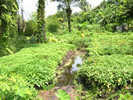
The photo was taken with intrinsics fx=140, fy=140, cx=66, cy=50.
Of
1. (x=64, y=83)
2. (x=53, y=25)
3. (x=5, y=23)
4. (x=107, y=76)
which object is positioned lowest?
(x=64, y=83)

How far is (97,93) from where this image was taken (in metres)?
4.14

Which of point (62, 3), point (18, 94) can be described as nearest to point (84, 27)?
point (62, 3)

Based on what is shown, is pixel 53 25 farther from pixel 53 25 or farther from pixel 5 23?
pixel 5 23

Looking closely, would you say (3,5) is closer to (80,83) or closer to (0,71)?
(0,71)

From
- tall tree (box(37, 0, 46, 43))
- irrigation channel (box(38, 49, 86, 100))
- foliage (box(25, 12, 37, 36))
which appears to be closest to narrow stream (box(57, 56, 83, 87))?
irrigation channel (box(38, 49, 86, 100))

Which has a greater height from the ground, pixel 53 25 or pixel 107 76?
pixel 53 25

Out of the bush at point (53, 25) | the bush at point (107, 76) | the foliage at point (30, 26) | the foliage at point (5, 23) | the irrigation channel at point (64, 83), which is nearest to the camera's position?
the irrigation channel at point (64, 83)

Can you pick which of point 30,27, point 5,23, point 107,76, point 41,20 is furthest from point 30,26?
point 107,76

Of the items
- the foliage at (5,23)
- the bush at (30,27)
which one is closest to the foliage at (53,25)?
the bush at (30,27)

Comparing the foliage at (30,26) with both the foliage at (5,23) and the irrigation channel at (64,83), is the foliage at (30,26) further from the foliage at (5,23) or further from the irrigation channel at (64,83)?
the irrigation channel at (64,83)

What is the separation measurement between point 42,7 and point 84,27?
8.75 meters

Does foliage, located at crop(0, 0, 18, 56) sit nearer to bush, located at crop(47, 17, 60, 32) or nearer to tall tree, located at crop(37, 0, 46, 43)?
tall tree, located at crop(37, 0, 46, 43)

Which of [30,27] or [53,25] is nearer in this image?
[30,27]

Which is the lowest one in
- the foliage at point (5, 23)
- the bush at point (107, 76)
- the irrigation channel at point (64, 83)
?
the irrigation channel at point (64, 83)
